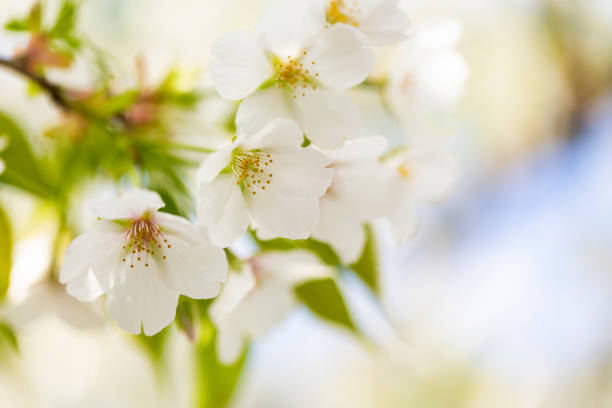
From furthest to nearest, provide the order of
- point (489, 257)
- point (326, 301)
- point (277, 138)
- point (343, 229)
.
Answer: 1. point (489, 257)
2. point (326, 301)
3. point (343, 229)
4. point (277, 138)

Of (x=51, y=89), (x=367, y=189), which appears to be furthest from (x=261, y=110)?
(x=51, y=89)

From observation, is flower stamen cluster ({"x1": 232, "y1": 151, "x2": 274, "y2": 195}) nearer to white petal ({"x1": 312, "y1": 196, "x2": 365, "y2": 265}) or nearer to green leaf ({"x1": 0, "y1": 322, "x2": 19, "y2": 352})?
white petal ({"x1": 312, "y1": 196, "x2": 365, "y2": 265})

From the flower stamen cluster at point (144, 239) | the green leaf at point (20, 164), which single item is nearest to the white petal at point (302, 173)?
the flower stamen cluster at point (144, 239)

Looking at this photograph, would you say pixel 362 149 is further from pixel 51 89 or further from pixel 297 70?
pixel 51 89

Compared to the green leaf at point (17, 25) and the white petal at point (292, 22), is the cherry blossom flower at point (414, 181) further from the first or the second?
the green leaf at point (17, 25)

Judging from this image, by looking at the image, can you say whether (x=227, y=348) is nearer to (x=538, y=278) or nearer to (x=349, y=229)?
(x=349, y=229)

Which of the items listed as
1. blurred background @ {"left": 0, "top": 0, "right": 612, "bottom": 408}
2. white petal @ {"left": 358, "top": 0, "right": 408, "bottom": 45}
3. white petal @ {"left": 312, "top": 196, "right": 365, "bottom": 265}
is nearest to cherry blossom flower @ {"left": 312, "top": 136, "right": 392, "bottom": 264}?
white petal @ {"left": 312, "top": 196, "right": 365, "bottom": 265}
